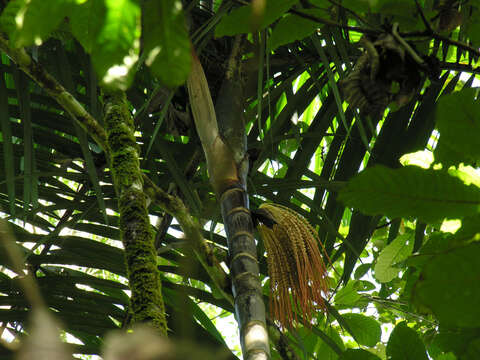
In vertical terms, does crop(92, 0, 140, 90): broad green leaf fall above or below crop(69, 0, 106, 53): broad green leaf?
below

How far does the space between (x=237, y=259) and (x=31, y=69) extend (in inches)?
17.2

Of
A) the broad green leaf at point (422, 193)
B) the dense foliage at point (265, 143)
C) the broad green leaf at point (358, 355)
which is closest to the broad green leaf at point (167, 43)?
the dense foliage at point (265, 143)

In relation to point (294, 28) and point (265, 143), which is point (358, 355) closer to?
point (294, 28)

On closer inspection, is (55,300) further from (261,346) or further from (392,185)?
(392,185)

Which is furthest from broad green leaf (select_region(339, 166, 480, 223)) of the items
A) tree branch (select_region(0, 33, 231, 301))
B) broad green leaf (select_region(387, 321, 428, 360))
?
A: tree branch (select_region(0, 33, 231, 301))

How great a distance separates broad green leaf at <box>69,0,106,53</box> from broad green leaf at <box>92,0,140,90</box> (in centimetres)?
6

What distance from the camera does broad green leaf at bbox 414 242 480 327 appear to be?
1.49ft

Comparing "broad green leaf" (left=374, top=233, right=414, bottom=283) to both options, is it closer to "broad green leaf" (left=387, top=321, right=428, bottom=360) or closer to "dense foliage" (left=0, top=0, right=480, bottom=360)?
"dense foliage" (left=0, top=0, right=480, bottom=360)

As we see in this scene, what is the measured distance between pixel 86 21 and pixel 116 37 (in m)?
0.10

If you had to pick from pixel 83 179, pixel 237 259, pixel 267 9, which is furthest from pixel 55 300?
pixel 267 9

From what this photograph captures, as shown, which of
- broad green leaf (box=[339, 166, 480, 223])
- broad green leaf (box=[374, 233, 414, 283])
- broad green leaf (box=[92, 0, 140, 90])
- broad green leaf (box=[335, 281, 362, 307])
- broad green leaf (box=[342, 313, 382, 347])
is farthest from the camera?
broad green leaf (box=[335, 281, 362, 307])

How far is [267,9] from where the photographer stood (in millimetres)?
617

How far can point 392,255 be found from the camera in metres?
1.57

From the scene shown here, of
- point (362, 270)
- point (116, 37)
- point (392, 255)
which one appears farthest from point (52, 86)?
point (362, 270)
